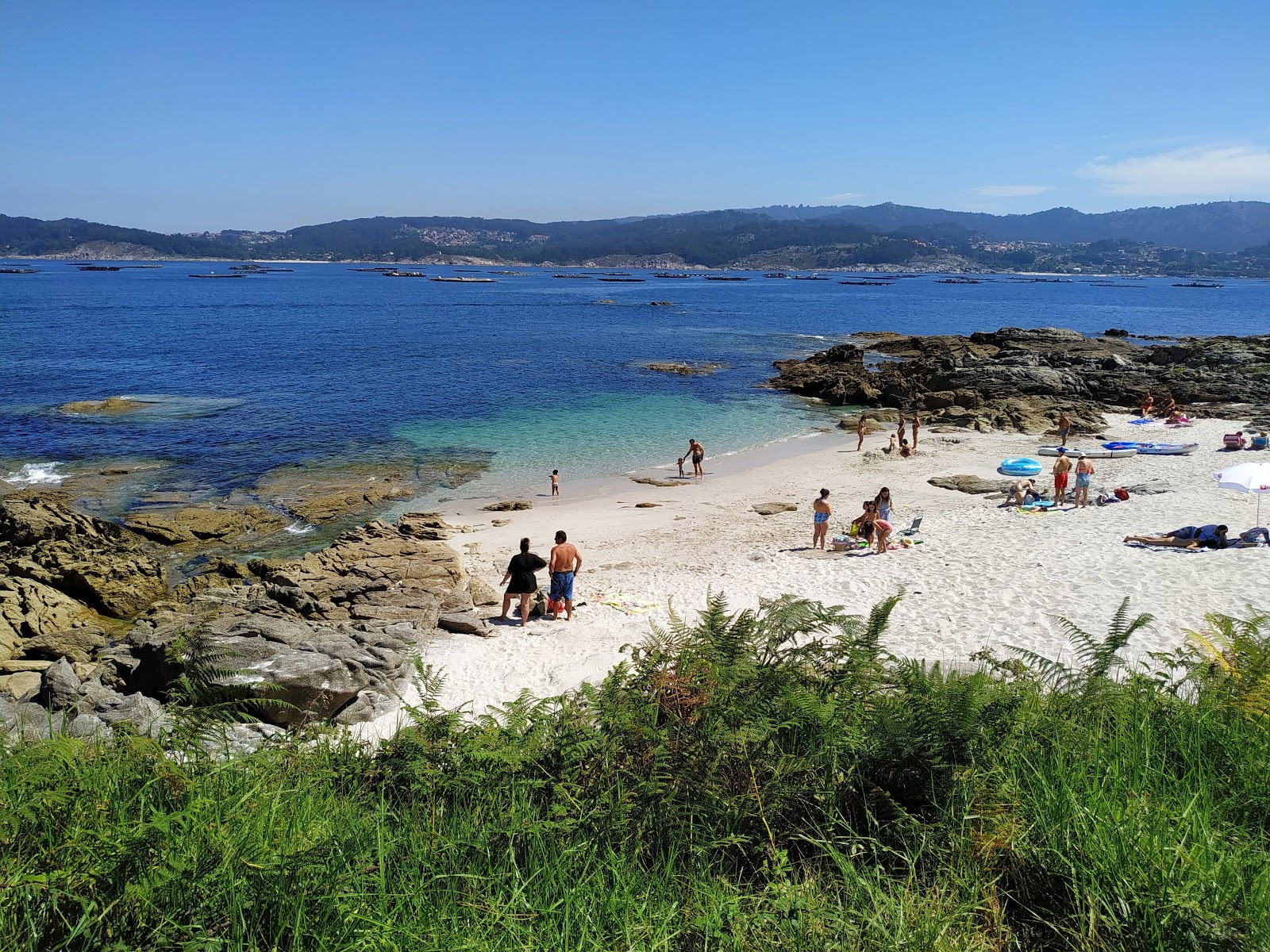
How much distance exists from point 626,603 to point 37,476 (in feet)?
64.2

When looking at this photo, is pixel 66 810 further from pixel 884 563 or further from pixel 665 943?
pixel 884 563

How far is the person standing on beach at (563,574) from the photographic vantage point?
11.9 m

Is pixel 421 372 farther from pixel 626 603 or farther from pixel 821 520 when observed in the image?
pixel 626 603

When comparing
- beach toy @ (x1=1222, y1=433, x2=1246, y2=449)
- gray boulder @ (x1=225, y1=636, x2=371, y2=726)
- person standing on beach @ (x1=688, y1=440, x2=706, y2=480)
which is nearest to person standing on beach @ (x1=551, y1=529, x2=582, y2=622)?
gray boulder @ (x1=225, y1=636, x2=371, y2=726)

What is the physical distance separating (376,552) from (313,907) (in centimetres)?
1232

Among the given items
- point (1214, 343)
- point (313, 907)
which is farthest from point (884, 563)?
point (1214, 343)

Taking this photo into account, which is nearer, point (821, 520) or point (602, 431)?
point (821, 520)

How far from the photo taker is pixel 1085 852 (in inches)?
126

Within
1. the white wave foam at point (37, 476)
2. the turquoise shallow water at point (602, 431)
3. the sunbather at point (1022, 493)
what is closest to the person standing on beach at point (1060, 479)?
the sunbather at point (1022, 493)

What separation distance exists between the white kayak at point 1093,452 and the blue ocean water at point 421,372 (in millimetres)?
9672

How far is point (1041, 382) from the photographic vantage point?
1367 inches

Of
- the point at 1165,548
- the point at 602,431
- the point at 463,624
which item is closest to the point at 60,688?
the point at 463,624

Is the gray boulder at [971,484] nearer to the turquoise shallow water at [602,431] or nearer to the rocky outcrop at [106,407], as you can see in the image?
the turquoise shallow water at [602,431]

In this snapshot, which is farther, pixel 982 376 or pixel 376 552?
pixel 982 376
